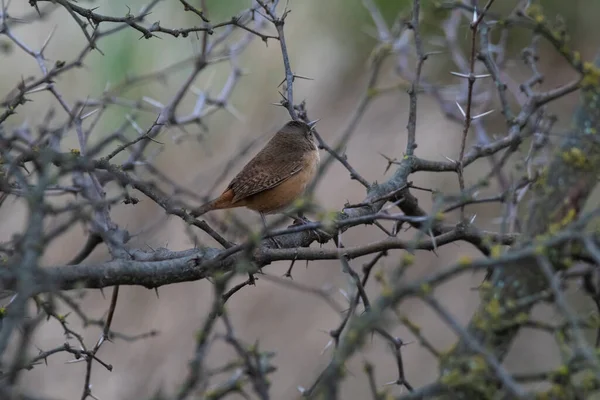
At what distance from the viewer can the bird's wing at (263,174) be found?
16.4ft

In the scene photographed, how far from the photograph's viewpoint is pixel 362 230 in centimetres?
789

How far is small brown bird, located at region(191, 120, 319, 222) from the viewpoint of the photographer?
5012 mm

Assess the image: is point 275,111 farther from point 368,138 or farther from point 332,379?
point 332,379

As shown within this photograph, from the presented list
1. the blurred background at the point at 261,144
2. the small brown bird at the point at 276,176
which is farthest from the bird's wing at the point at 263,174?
the blurred background at the point at 261,144

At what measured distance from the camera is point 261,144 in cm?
754

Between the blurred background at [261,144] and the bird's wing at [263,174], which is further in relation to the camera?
the blurred background at [261,144]

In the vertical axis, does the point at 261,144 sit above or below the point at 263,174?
above

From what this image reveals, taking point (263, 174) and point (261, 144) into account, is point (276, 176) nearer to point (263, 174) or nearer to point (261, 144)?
point (263, 174)

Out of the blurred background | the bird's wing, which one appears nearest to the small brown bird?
the bird's wing

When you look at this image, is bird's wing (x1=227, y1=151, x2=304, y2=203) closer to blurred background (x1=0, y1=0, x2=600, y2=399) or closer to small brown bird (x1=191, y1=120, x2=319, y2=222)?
small brown bird (x1=191, y1=120, x2=319, y2=222)

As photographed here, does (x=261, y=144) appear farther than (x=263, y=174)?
Yes

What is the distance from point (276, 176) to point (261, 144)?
2408mm

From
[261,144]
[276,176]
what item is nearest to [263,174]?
[276,176]

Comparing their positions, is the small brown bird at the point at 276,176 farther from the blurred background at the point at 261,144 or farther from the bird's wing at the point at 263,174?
the blurred background at the point at 261,144
